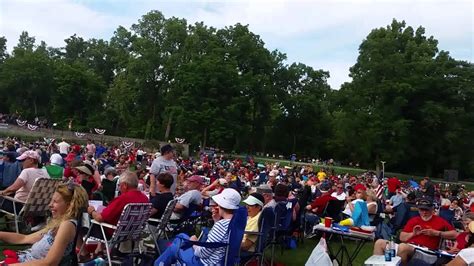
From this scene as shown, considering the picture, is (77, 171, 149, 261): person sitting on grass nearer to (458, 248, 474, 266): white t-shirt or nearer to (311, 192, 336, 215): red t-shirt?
(458, 248, 474, 266): white t-shirt

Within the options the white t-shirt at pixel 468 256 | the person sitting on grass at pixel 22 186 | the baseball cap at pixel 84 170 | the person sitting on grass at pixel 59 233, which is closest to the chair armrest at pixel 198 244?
the person sitting on grass at pixel 59 233

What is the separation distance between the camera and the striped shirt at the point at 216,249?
5176mm

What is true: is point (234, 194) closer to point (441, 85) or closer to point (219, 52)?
point (441, 85)

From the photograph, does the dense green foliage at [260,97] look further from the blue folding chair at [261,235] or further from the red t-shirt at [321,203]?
the blue folding chair at [261,235]

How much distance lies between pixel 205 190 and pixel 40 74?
6266 centimetres

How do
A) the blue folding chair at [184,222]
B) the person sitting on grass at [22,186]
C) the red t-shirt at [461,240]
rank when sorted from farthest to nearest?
the blue folding chair at [184,222]
the person sitting on grass at [22,186]
the red t-shirt at [461,240]

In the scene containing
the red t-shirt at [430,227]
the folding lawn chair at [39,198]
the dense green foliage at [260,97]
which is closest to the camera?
the red t-shirt at [430,227]

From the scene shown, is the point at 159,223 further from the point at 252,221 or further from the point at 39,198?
the point at 39,198

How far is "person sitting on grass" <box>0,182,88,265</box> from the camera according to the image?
396 cm

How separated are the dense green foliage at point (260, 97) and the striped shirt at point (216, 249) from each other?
42.9 metres

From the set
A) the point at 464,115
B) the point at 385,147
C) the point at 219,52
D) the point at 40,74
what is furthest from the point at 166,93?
the point at 464,115

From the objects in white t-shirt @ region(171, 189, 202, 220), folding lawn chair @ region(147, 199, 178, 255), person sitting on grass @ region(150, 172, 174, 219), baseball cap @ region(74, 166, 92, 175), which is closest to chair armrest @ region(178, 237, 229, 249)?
folding lawn chair @ region(147, 199, 178, 255)

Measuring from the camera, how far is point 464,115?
48.0 meters

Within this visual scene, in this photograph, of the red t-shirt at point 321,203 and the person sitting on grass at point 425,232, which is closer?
the person sitting on grass at point 425,232
